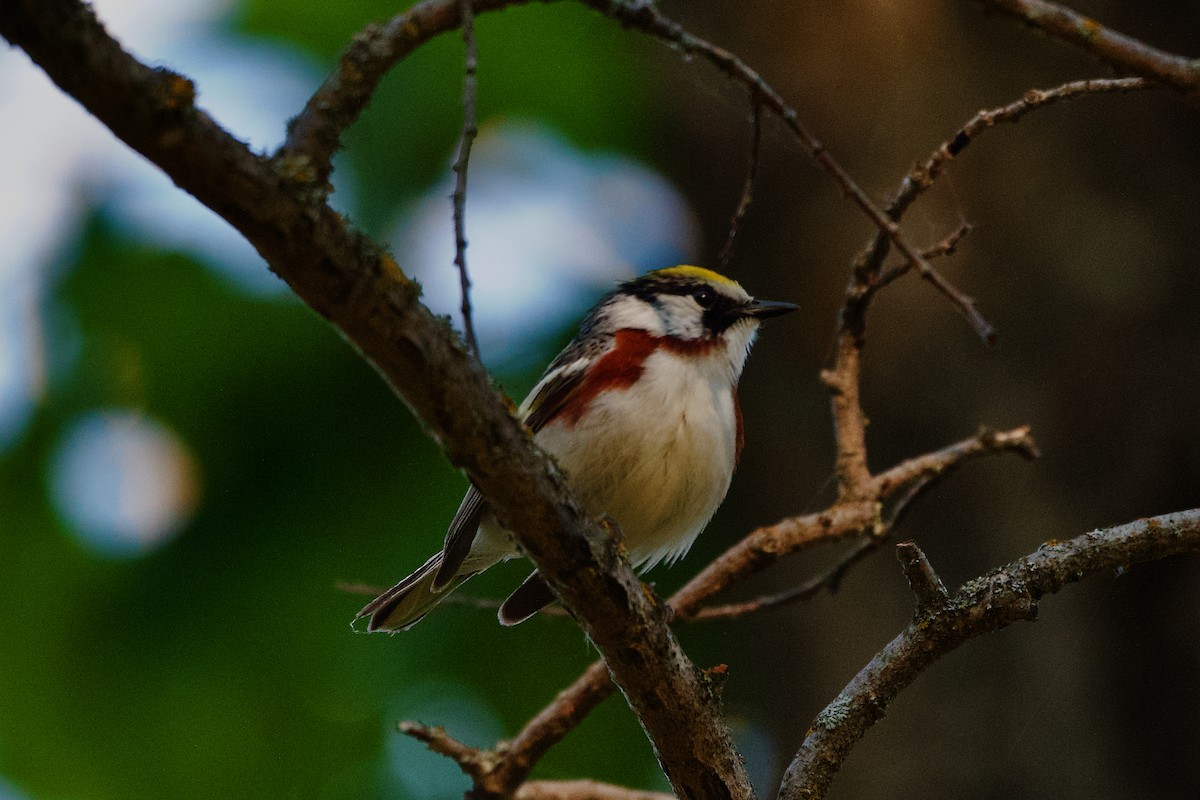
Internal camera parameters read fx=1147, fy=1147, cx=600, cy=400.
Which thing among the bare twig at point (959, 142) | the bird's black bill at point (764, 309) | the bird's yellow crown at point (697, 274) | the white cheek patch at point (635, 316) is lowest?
the bare twig at point (959, 142)

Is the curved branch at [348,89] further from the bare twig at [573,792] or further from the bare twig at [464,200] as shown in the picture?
the bare twig at [573,792]

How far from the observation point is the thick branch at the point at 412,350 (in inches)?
63.5

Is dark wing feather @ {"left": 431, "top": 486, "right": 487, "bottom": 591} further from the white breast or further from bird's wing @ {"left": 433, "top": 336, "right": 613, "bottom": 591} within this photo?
the white breast

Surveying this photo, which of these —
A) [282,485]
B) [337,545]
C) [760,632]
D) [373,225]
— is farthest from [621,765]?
[373,225]

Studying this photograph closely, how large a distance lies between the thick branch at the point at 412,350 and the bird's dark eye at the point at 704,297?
188cm

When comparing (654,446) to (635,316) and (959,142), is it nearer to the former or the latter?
(635,316)

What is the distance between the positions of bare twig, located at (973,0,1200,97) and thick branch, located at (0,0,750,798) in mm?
1210

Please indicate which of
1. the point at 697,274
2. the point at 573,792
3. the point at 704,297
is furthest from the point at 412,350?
the point at 697,274

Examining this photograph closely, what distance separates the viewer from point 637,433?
139 inches

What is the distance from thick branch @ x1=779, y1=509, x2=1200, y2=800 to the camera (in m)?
2.27

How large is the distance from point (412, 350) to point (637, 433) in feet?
5.59

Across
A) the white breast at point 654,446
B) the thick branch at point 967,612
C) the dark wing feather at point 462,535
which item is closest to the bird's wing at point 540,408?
the dark wing feather at point 462,535

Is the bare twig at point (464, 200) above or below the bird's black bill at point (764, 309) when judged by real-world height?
below

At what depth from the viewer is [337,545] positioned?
5668 millimetres
